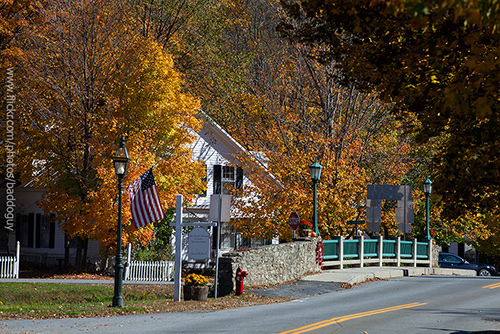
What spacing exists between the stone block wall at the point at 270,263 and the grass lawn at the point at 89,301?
82cm

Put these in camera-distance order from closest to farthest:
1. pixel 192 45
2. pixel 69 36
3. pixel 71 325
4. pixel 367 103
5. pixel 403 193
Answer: pixel 71 325
pixel 69 36
pixel 403 193
pixel 367 103
pixel 192 45

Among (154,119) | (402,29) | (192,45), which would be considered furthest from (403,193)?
(402,29)

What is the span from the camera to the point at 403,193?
31594 millimetres

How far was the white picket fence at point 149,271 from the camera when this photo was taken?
29.6m

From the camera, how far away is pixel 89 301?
22219 millimetres

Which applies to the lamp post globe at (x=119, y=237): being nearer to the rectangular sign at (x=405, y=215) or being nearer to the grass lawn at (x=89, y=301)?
the grass lawn at (x=89, y=301)

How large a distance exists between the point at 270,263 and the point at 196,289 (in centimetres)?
404

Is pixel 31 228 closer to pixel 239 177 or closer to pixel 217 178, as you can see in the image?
pixel 217 178

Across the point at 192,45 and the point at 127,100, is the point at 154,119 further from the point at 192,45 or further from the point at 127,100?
the point at 192,45

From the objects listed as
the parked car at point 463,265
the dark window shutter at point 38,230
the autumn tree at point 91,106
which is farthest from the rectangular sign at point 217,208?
the parked car at point 463,265

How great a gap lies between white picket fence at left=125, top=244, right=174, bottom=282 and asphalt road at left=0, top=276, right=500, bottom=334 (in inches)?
461

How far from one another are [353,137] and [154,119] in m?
9.92

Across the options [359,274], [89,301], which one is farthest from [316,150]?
[89,301]

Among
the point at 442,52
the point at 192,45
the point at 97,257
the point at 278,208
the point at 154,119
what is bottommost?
the point at 97,257
